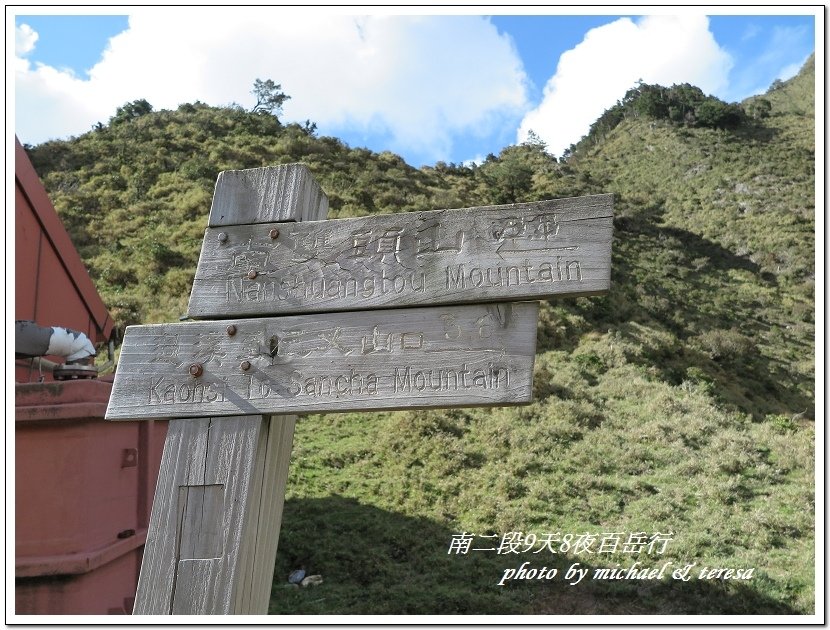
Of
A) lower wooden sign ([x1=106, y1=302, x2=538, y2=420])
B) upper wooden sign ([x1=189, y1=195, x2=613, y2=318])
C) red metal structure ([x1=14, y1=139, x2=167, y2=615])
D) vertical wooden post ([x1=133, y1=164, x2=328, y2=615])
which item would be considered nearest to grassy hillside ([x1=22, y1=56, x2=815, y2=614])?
red metal structure ([x1=14, y1=139, x2=167, y2=615])

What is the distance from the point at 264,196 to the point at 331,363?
2.09 feet

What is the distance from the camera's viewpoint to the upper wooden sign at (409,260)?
6.83 ft

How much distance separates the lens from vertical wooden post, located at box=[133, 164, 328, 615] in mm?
2100

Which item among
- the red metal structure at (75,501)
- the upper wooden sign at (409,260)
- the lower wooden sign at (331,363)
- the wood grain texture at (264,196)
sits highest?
the wood grain texture at (264,196)

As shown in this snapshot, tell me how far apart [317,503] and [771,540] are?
5839mm

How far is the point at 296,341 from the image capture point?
87.6 inches

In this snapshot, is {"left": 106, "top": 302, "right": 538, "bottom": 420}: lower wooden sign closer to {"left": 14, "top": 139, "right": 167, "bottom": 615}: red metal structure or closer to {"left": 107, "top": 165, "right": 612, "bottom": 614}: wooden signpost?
{"left": 107, "top": 165, "right": 612, "bottom": 614}: wooden signpost

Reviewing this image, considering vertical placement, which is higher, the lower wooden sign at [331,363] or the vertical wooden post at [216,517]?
the lower wooden sign at [331,363]

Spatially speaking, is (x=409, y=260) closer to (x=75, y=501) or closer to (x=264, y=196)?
(x=264, y=196)

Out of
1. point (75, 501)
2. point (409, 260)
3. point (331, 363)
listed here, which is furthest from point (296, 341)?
point (75, 501)

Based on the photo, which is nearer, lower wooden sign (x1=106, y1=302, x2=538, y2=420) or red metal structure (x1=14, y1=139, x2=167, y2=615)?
lower wooden sign (x1=106, y1=302, x2=538, y2=420)

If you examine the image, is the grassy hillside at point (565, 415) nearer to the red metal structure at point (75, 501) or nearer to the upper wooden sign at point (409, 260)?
the red metal structure at point (75, 501)

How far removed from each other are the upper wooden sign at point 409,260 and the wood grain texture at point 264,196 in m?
0.04

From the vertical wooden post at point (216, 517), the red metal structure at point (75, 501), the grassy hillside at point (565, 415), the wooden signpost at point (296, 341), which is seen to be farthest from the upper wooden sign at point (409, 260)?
the grassy hillside at point (565, 415)
